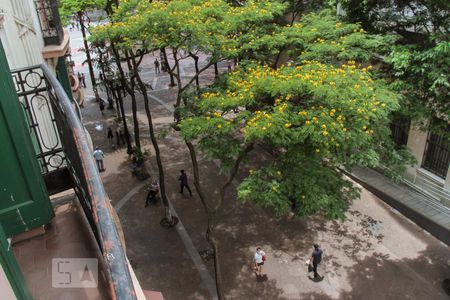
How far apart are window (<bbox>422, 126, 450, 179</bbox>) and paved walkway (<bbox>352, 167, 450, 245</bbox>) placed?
3.59 ft

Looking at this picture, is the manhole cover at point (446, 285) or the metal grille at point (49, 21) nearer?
the metal grille at point (49, 21)

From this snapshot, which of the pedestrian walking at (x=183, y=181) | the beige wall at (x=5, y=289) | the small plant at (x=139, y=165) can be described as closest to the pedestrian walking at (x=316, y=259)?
the pedestrian walking at (x=183, y=181)

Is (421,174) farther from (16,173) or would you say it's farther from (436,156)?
(16,173)

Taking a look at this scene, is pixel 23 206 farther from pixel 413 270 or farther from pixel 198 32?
pixel 413 270

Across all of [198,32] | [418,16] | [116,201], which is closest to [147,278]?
[116,201]

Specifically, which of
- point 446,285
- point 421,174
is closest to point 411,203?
point 421,174

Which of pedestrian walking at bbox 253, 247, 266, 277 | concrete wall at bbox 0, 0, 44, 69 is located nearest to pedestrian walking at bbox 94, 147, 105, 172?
concrete wall at bbox 0, 0, 44, 69

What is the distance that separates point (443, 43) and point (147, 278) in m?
10.5

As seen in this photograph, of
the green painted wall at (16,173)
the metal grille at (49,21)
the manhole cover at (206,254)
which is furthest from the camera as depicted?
the manhole cover at (206,254)

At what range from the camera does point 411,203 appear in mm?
15148

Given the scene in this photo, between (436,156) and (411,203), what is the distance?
192 cm

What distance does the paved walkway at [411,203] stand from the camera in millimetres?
14016

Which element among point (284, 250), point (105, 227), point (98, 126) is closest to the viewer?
point (105, 227)

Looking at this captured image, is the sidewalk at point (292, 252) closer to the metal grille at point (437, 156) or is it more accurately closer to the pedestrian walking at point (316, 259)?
the pedestrian walking at point (316, 259)
